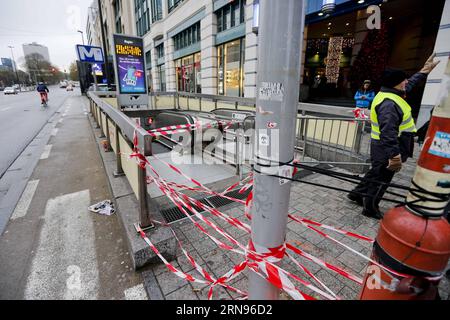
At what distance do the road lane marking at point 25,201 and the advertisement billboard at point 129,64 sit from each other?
6066mm

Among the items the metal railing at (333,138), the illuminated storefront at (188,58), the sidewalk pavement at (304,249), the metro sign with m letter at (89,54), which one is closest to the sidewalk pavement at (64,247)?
the sidewalk pavement at (304,249)

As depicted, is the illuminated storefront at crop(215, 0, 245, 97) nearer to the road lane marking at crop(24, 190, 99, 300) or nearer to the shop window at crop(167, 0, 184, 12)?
the shop window at crop(167, 0, 184, 12)

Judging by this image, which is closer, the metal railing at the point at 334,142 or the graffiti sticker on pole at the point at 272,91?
the graffiti sticker on pole at the point at 272,91

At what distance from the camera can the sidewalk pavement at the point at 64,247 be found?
7.73 ft

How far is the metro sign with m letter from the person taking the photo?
47.7 feet

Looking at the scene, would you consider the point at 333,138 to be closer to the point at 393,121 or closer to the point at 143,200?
the point at 393,121

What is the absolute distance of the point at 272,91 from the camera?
4.30 feet

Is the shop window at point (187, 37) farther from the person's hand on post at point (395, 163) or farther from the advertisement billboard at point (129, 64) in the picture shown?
the person's hand on post at point (395, 163)

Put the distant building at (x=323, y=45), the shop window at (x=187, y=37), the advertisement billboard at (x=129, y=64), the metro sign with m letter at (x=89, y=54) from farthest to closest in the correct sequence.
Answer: the shop window at (x=187, y=37), the metro sign with m letter at (x=89, y=54), the advertisement billboard at (x=129, y=64), the distant building at (x=323, y=45)

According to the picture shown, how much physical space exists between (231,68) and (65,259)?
43.5 feet

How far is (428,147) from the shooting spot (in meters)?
1.22

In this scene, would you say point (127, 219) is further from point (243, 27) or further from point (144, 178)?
point (243, 27)

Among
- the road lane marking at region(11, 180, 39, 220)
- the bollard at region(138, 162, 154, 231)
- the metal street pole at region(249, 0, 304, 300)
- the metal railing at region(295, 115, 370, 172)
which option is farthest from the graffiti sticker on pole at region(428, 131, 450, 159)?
the road lane marking at region(11, 180, 39, 220)
